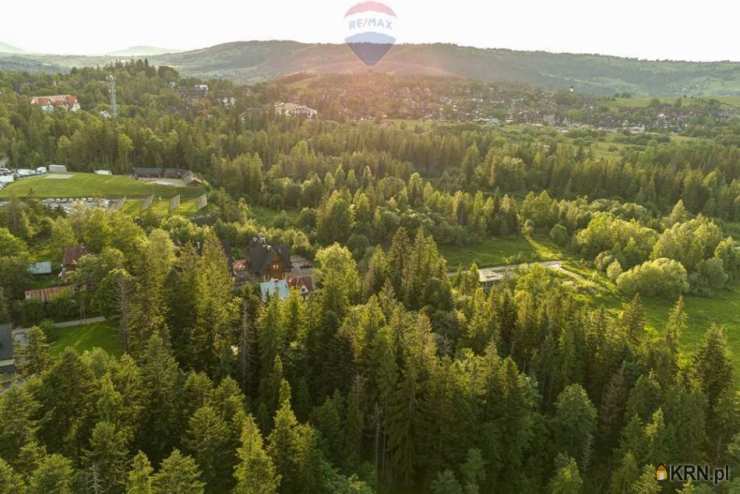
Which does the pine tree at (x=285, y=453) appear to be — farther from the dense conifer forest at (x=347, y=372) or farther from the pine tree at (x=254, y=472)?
the pine tree at (x=254, y=472)

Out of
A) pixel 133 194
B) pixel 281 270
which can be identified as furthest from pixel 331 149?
pixel 281 270

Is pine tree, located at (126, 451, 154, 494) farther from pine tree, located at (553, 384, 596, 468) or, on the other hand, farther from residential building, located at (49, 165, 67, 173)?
residential building, located at (49, 165, 67, 173)

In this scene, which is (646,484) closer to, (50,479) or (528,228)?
(50,479)

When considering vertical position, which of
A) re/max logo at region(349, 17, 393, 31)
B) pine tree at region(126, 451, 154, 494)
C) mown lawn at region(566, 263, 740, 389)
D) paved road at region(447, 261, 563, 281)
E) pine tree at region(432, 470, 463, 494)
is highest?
re/max logo at region(349, 17, 393, 31)

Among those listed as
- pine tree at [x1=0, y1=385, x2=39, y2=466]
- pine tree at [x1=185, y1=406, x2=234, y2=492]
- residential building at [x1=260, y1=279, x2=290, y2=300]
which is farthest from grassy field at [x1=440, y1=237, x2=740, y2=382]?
pine tree at [x1=0, y1=385, x2=39, y2=466]

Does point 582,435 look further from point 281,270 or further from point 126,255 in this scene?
point 126,255

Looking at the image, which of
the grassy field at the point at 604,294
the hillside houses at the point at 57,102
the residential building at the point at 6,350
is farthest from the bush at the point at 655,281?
the hillside houses at the point at 57,102
